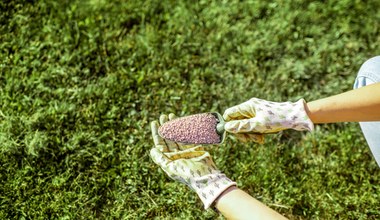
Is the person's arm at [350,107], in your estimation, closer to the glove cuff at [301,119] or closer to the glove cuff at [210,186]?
the glove cuff at [301,119]

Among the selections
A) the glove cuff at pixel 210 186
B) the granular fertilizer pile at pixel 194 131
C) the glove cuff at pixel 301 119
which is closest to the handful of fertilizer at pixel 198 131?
the granular fertilizer pile at pixel 194 131

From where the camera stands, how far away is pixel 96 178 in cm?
245

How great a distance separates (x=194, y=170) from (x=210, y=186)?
11 centimetres

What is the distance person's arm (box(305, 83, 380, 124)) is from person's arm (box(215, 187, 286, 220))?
0.43 metres

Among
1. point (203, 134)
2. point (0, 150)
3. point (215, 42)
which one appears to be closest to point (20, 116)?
point (0, 150)

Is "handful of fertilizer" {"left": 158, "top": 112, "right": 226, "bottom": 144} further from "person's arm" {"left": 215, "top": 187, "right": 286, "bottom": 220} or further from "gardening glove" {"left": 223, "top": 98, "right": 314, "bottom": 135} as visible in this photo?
"person's arm" {"left": 215, "top": 187, "right": 286, "bottom": 220}

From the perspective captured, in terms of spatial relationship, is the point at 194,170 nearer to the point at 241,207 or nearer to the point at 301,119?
the point at 241,207

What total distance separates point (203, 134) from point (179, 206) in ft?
1.48

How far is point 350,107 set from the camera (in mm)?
1902

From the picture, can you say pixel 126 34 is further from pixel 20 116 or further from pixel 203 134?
pixel 203 134

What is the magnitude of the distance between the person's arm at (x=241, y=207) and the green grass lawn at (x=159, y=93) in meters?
0.52

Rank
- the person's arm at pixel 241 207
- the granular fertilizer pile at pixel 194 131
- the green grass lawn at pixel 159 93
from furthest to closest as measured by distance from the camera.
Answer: the green grass lawn at pixel 159 93
the granular fertilizer pile at pixel 194 131
the person's arm at pixel 241 207

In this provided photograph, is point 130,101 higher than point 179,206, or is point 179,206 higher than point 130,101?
point 130,101

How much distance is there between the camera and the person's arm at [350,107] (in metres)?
1.86
